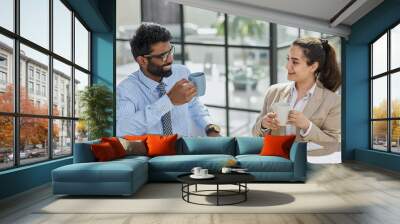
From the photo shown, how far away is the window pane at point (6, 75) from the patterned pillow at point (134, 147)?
82.9 inches

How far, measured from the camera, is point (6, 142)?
5.13 metres

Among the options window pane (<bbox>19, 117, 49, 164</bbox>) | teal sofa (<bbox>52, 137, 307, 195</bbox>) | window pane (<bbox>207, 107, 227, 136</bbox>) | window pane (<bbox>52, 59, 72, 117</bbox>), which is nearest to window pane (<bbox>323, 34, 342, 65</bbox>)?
window pane (<bbox>207, 107, 227, 136</bbox>)

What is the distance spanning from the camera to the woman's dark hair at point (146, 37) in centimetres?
892

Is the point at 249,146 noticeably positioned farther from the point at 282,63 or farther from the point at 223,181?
the point at 282,63

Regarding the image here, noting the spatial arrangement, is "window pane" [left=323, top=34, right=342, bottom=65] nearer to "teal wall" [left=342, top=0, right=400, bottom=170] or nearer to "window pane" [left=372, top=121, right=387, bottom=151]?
"teal wall" [left=342, top=0, right=400, bottom=170]

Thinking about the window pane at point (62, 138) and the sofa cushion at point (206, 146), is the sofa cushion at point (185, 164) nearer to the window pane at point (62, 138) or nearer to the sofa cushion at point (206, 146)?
the sofa cushion at point (206, 146)

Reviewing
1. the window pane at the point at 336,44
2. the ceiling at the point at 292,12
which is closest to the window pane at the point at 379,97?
the window pane at the point at 336,44

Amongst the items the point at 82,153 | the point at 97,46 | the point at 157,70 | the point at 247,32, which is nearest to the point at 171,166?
the point at 82,153

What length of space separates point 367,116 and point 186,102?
4229 millimetres

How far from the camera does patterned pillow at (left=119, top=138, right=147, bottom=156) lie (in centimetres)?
691

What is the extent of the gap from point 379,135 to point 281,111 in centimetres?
217

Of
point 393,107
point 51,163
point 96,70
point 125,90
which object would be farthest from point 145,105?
point 393,107

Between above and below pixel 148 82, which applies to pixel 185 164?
below

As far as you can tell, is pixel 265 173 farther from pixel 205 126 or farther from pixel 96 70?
pixel 96 70
